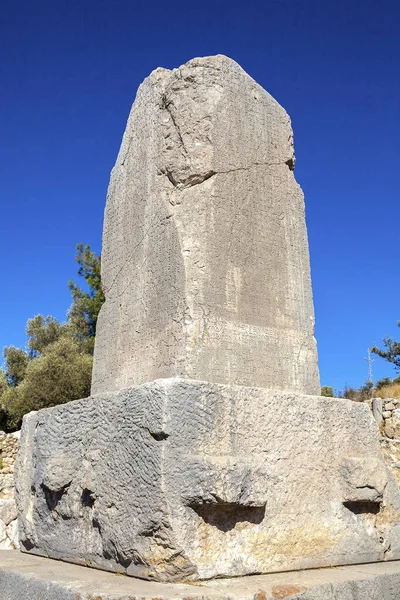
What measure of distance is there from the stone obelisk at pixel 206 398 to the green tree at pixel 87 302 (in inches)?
565

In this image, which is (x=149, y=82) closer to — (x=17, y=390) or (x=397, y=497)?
(x=397, y=497)

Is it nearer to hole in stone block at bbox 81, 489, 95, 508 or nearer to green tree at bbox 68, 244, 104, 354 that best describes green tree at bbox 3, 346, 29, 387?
A: green tree at bbox 68, 244, 104, 354

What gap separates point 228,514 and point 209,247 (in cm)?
125

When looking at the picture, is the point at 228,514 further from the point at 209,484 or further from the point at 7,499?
the point at 7,499

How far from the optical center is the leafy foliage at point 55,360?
17.0m

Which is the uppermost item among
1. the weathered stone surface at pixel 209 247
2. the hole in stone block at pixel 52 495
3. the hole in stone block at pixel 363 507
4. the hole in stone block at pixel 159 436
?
the weathered stone surface at pixel 209 247

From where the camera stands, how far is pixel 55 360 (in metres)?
17.2

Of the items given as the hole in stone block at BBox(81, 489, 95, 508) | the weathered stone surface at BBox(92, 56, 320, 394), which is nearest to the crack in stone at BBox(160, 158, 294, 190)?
the weathered stone surface at BBox(92, 56, 320, 394)

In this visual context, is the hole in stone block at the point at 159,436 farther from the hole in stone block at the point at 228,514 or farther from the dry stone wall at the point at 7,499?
the dry stone wall at the point at 7,499

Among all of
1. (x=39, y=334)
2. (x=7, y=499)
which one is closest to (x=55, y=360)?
(x=39, y=334)

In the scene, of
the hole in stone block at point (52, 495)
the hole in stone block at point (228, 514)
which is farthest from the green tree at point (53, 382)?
the hole in stone block at point (228, 514)

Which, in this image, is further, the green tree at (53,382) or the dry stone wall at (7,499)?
the green tree at (53,382)

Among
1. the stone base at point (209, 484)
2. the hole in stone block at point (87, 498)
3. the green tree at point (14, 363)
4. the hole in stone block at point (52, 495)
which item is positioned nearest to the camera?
the stone base at point (209, 484)

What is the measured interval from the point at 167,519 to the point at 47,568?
2.72 ft
